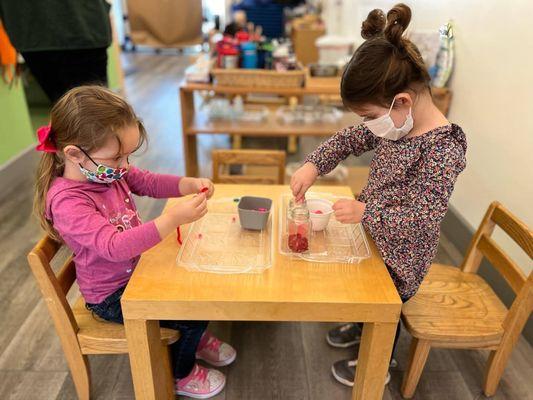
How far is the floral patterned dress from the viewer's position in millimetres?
973

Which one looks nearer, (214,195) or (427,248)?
(427,248)

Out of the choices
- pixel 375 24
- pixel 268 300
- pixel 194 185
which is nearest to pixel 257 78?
pixel 194 185

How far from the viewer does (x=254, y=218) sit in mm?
1120

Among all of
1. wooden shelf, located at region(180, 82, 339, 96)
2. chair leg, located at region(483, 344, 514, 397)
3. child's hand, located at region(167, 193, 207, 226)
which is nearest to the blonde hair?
child's hand, located at region(167, 193, 207, 226)

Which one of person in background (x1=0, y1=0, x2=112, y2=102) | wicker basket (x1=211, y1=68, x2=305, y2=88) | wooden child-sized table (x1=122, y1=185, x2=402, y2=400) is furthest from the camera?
wicker basket (x1=211, y1=68, x2=305, y2=88)

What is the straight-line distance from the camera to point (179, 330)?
1.17 metres

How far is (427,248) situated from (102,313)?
0.87 meters

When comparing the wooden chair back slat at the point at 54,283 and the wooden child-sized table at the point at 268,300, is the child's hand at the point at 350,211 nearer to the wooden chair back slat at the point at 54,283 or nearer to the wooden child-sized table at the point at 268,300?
the wooden child-sized table at the point at 268,300

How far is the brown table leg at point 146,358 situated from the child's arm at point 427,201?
56cm

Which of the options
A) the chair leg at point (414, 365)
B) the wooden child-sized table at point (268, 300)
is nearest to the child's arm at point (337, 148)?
the wooden child-sized table at point (268, 300)

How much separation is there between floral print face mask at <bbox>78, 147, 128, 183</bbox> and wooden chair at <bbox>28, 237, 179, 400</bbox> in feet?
0.65

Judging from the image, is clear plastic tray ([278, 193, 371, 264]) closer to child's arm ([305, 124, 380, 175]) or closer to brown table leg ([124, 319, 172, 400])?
child's arm ([305, 124, 380, 175])

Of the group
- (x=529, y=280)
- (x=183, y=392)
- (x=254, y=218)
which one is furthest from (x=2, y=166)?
(x=529, y=280)

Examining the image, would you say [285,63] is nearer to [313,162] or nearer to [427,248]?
[313,162]
